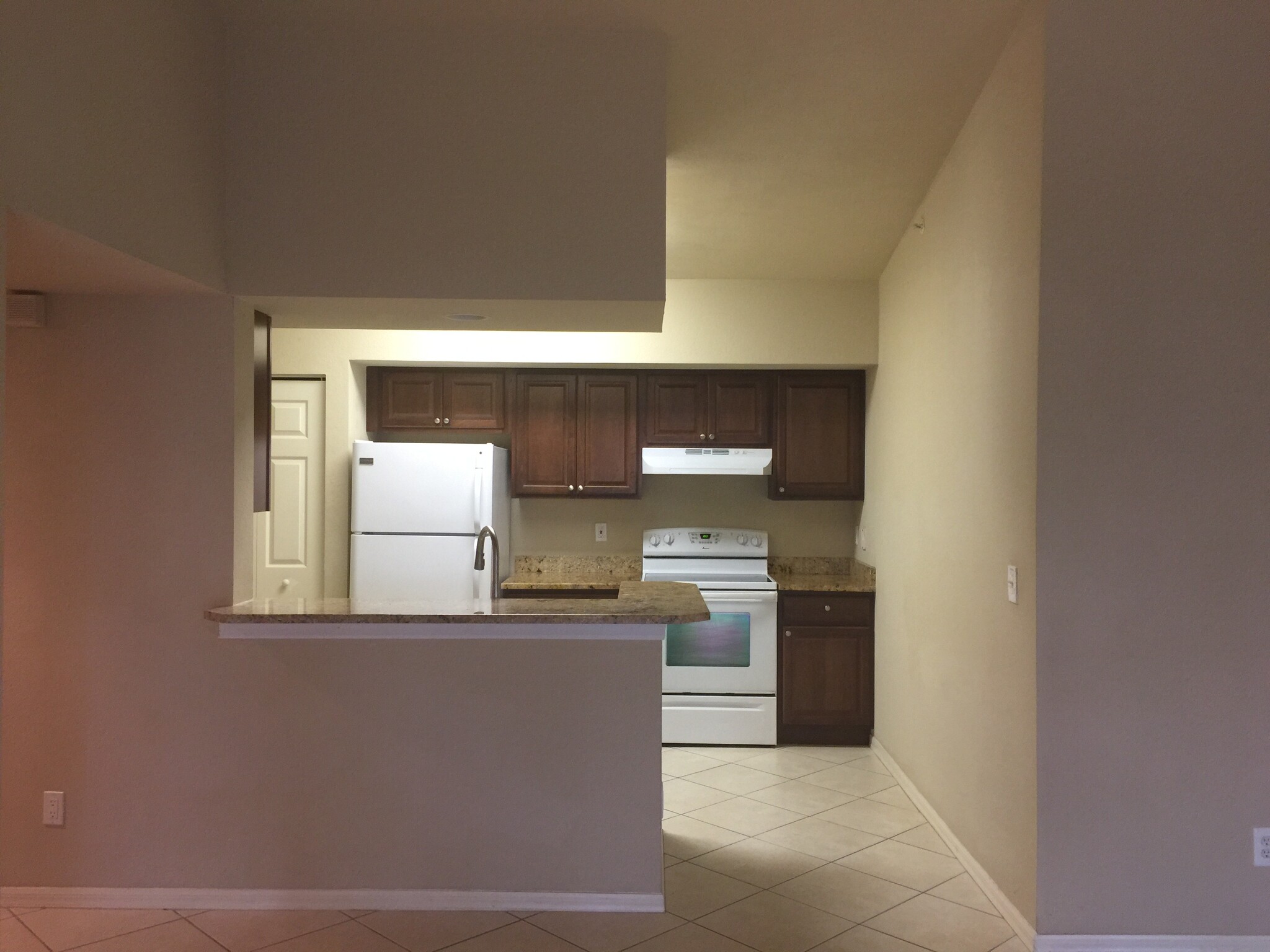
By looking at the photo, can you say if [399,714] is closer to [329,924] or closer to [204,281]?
[329,924]

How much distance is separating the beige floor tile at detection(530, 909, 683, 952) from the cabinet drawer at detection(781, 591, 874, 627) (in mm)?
2457

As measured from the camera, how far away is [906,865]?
12.8 ft

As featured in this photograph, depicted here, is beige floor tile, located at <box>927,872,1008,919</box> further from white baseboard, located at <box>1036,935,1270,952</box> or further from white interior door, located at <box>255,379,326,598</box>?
white interior door, located at <box>255,379,326,598</box>

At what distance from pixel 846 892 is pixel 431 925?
1.43 m

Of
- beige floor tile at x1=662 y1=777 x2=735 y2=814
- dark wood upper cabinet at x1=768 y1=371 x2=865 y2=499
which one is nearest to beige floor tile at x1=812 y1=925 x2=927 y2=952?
beige floor tile at x1=662 y1=777 x2=735 y2=814

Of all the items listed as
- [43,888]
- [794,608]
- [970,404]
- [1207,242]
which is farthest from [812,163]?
[43,888]

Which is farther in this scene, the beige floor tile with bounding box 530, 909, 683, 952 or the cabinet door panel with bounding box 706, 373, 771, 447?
the cabinet door panel with bounding box 706, 373, 771, 447

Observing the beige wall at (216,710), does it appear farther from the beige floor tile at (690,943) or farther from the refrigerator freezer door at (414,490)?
the refrigerator freezer door at (414,490)

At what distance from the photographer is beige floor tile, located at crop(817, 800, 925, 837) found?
4.33m

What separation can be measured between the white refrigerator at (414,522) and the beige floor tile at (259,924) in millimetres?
2101

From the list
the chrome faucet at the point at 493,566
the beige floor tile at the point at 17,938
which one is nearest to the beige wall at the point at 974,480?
the chrome faucet at the point at 493,566

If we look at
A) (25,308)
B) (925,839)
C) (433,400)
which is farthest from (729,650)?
(25,308)

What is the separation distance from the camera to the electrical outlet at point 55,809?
3.41 metres

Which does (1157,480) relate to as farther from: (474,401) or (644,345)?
(474,401)
